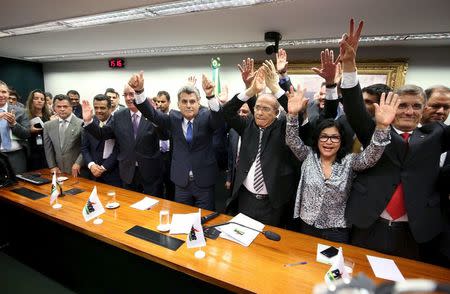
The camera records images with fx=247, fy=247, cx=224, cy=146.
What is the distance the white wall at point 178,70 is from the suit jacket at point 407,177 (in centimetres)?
373

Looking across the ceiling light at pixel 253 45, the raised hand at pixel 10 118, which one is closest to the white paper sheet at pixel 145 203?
the raised hand at pixel 10 118

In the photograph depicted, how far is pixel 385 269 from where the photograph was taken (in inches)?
52.8

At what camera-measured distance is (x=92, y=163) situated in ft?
9.86

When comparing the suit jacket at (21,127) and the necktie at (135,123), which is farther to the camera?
the suit jacket at (21,127)

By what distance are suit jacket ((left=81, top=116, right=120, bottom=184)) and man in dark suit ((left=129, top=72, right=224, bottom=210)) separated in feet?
3.06

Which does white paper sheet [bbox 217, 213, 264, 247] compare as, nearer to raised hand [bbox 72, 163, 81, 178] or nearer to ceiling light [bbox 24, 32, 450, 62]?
raised hand [bbox 72, 163, 81, 178]

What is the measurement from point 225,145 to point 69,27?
11.1 ft

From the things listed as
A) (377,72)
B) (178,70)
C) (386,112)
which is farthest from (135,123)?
(377,72)

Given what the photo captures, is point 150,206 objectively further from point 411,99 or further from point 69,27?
point 69,27

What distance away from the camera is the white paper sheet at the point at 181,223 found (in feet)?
5.51

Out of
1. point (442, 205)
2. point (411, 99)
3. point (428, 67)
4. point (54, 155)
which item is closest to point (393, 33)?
point (428, 67)

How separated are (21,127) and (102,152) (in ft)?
4.22

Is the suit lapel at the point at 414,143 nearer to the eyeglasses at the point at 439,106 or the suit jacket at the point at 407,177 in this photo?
the suit jacket at the point at 407,177

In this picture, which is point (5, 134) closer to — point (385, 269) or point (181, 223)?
point (181, 223)
